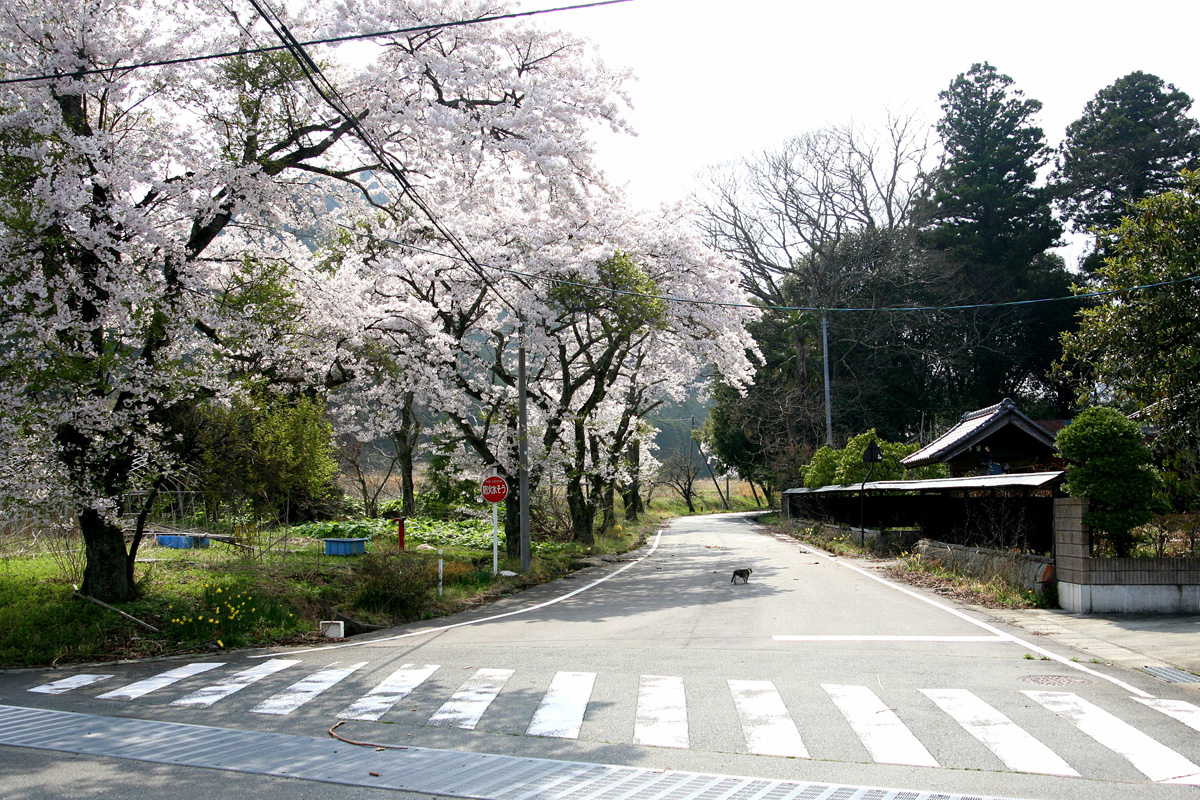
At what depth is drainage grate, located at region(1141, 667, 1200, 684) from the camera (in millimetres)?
8023

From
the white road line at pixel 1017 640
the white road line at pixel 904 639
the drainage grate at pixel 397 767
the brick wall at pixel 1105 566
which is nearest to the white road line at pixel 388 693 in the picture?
the drainage grate at pixel 397 767

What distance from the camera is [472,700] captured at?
787cm

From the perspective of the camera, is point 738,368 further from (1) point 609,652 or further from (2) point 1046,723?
(2) point 1046,723

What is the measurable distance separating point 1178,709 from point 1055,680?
1193 mm

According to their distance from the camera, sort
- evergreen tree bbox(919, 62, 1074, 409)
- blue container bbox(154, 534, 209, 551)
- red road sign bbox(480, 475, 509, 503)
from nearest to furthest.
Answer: red road sign bbox(480, 475, 509, 503)
blue container bbox(154, 534, 209, 551)
evergreen tree bbox(919, 62, 1074, 409)

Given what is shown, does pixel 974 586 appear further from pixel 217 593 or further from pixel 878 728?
pixel 217 593

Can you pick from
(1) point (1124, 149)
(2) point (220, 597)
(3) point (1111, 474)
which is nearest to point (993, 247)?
(1) point (1124, 149)

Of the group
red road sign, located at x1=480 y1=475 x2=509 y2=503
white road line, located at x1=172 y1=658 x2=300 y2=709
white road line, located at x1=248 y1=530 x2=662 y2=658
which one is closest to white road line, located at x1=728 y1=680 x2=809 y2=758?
white road line, located at x1=172 y1=658 x2=300 y2=709

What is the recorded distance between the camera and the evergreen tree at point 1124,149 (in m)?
41.3

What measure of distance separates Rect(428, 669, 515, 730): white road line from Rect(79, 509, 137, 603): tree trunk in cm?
634

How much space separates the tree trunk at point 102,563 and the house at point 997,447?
2009 centimetres

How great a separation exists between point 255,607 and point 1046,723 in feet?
33.8

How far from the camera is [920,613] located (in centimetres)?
1288

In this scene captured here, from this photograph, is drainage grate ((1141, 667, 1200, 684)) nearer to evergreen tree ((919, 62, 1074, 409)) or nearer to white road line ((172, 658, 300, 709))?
white road line ((172, 658, 300, 709))
